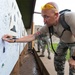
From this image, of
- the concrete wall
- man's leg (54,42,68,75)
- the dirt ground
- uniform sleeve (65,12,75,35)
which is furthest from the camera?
the dirt ground

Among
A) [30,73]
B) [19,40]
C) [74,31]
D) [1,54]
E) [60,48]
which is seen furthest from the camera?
[30,73]

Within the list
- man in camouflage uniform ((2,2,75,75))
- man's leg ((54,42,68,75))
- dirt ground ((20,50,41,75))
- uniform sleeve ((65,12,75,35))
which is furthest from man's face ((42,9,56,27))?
dirt ground ((20,50,41,75))

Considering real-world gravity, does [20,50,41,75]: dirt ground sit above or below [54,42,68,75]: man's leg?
below

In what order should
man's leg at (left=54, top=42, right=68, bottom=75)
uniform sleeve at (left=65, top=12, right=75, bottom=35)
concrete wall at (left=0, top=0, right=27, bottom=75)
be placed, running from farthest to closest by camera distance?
man's leg at (left=54, top=42, right=68, bottom=75)
uniform sleeve at (left=65, top=12, right=75, bottom=35)
concrete wall at (left=0, top=0, right=27, bottom=75)

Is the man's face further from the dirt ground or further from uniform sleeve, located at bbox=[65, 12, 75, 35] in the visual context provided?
the dirt ground

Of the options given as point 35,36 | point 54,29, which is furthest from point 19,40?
point 54,29

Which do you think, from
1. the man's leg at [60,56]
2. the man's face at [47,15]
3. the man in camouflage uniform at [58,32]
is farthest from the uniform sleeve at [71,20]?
the man's leg at [60,56]

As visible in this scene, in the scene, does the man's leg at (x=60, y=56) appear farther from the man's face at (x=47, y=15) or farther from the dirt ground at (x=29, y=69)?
the dirt ground at (x=29, y=69)

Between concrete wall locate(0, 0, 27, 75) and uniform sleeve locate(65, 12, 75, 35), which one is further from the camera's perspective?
uniform sleeve locate(65, 12, 75, 35)

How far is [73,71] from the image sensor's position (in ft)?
9.46

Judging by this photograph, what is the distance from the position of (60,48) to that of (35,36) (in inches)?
18.8

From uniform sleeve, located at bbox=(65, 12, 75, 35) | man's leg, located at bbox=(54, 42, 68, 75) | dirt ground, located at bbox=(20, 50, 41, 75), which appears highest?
uniform sleeve, located at bbox=(65, 12, 75, 35)

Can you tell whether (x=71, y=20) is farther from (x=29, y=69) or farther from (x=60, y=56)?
(x=29, y=69)

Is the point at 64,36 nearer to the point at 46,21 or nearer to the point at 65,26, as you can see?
the point at 65,26
